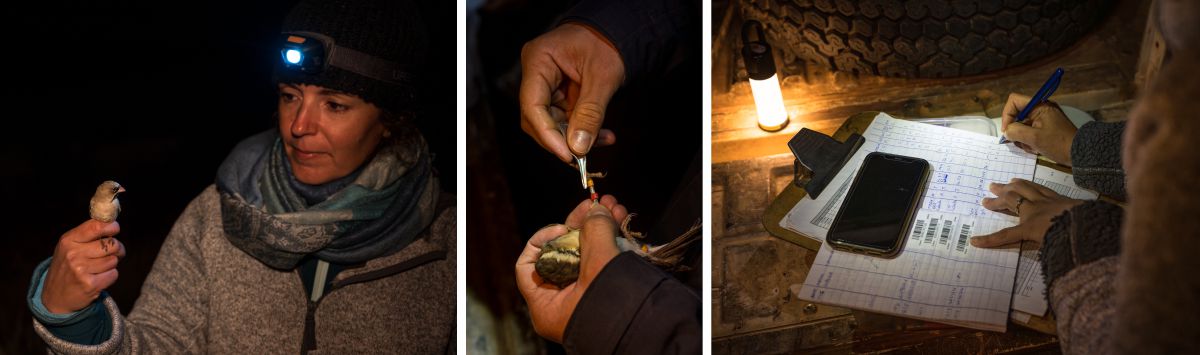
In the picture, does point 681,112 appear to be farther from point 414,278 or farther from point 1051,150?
point 1051,150

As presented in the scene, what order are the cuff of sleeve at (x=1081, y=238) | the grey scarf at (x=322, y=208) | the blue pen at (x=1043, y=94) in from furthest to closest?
the blue pen at (x=1043, y=94) < the grey scarf at (x=322, y=208) < the cuff of sleeve at (x=1081, y=238)

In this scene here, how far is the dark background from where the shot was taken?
5.01ft

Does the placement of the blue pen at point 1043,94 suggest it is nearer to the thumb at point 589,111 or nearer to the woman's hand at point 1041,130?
the woman's hand at point 1041,130

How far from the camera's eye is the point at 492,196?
1.56 m

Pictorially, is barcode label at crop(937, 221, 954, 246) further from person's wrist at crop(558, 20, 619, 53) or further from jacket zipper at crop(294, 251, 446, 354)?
jacket zipper at crop(294, 251, 446, 354)

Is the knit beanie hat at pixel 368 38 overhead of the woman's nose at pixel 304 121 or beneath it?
overhead

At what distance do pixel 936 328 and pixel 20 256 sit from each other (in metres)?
1.58

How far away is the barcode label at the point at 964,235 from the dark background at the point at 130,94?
3.00 feet

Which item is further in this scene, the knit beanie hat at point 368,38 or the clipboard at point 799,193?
the clipboard at point 799,193

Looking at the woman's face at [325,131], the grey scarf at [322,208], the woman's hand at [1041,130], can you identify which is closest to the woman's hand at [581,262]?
the grey scarf at [322,208]

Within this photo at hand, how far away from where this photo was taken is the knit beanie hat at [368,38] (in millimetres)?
1458

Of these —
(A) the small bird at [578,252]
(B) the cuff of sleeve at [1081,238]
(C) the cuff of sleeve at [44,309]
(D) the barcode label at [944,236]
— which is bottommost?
(C) the cuff of sleeve at [44,309]

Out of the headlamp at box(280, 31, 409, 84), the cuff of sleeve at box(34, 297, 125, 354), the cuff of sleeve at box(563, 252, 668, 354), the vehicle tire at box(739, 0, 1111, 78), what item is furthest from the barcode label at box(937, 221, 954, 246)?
the cuff of sleeve at box(34, 297, 125, 354)

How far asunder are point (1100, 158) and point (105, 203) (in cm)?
165
